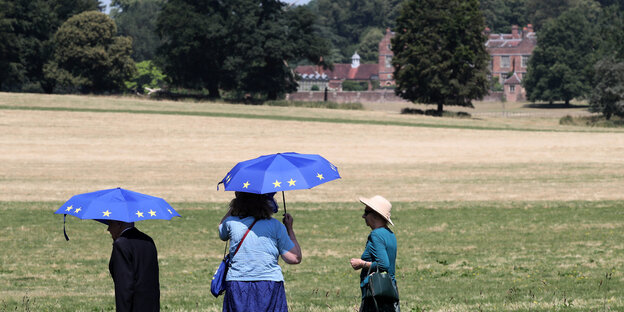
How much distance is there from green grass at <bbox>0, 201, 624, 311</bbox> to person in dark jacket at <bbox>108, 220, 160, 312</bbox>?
169 inches

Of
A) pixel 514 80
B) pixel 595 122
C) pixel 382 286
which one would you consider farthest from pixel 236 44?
pixel 382 286

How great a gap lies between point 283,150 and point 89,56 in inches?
2015

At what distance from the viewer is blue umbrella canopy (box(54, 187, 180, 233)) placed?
7.49m

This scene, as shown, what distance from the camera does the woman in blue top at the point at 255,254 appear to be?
7.72 m

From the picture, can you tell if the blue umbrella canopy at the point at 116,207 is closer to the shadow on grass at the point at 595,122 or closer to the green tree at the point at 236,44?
the shadow on grass at the point at 595,122

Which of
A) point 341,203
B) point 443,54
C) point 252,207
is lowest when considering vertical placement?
point 341,203

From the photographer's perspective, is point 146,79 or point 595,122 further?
point 146,79

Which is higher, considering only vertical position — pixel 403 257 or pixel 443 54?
pixel 443 54

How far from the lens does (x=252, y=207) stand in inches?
305

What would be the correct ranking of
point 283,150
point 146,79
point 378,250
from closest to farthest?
point 378,250 < point 283,150 < point 146,79

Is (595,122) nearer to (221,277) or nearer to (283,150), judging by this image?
(283,150)

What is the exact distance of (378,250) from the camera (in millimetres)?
8195

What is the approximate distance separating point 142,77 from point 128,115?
105250 millimetres

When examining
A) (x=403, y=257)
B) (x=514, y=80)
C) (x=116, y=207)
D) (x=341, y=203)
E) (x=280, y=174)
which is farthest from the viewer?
(x=514, y=80)
